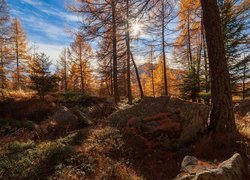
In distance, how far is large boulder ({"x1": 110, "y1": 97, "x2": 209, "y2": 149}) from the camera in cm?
556

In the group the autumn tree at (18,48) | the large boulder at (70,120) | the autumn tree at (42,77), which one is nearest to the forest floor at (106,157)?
the large boulder at (70,120)

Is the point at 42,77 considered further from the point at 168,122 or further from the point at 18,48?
the point at 18,48

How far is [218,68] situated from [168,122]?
6.99 feet

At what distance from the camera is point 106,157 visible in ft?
15.9

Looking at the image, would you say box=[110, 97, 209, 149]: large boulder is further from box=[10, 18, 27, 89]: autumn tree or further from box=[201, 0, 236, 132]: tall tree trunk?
box=[10, 18, 27, 89]: autumn tree

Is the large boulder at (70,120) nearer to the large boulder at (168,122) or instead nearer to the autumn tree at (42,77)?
the large boulder at (168,122)

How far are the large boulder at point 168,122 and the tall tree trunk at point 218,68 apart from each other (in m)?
0.66

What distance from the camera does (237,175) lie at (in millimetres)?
3152

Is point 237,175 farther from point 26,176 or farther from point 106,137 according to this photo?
point 26,176

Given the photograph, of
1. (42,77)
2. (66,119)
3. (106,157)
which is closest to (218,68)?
(106,157)

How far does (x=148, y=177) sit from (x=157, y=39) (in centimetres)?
1425

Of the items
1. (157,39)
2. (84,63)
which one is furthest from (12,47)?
(157,39)

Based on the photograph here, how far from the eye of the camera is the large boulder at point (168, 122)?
219 inches

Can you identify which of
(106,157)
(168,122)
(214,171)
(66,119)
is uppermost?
(168,122)
